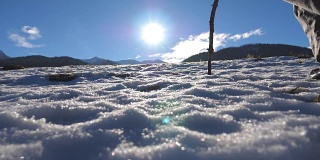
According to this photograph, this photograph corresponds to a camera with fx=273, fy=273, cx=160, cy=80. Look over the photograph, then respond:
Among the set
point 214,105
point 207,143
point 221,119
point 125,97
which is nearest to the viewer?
point 207,143

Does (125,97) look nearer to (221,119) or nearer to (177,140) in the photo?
(221,119)

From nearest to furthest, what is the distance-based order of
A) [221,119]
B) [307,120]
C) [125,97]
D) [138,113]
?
1. [307,120]
2. [221,119]
3. [138,113]
4. [125,97]

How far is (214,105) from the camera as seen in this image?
417cm

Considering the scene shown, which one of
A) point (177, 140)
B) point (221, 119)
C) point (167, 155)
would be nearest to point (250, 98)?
point (221, 119)

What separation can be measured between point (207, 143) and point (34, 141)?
1699mm

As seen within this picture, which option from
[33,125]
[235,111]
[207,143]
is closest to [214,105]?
[235,111]

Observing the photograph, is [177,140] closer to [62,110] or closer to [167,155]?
[167,155]

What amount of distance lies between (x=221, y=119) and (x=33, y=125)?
7.31ft

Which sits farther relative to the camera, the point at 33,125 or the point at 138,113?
the point at 138,113

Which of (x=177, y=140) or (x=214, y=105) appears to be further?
(x=214, y=105)

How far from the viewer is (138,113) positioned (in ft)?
12.0

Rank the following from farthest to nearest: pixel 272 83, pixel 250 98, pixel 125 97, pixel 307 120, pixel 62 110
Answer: pixel 272 83 → pixel 125 97 → pixel 250 98 → pixel 62 110 → pixel 307 120

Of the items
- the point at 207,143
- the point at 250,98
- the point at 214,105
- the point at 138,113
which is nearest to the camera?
the point at 207,143

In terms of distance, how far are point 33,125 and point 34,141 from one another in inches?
21.4
